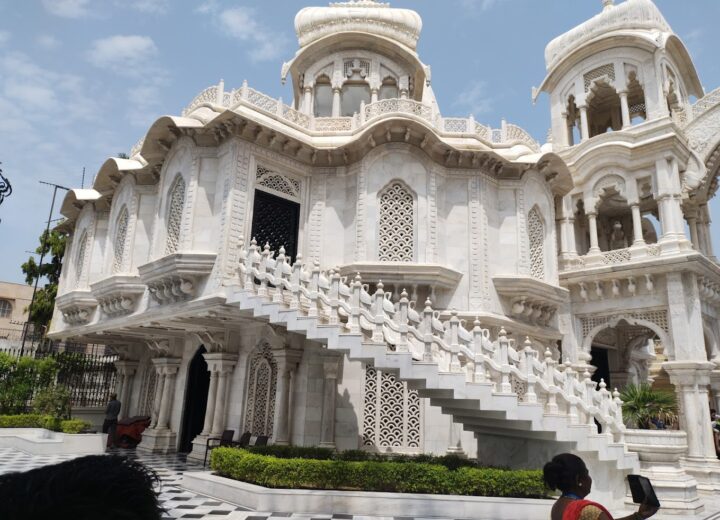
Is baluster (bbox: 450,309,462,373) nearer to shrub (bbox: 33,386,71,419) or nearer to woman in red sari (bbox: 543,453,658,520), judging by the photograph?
woman in red sari (bbox: 543,453,658,520)

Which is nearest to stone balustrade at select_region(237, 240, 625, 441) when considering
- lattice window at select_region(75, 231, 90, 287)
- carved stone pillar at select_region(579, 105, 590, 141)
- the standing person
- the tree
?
the standing person

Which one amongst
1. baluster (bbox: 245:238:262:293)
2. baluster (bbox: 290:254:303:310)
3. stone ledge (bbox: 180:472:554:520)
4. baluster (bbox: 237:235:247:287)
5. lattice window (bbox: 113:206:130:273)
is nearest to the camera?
stone ledge (bbox: 180:472:554:520)

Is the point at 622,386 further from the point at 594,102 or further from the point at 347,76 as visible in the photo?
the point at 347,76

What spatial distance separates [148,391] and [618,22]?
778 inches

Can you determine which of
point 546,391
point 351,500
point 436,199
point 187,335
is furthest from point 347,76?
point 351,500

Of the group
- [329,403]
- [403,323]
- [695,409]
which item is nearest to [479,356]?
[403,323]

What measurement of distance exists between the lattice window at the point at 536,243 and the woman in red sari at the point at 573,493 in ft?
36.7

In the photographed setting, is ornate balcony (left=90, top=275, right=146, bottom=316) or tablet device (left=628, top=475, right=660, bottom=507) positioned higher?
ornate balcony (left=90, top=275, right=146, bottom=316)

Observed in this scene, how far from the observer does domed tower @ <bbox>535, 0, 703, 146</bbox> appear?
55.5ft

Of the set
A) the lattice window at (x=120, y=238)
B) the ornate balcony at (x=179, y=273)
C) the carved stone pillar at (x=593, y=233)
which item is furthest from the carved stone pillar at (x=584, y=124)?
the lattice window at (x=120, y=238)

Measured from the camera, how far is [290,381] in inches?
468

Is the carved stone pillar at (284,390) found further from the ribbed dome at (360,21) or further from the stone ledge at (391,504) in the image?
the ribbed dome at (360,21)

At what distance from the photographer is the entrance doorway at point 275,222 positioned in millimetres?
12375

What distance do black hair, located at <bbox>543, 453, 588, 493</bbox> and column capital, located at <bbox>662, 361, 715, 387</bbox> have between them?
12.7m
